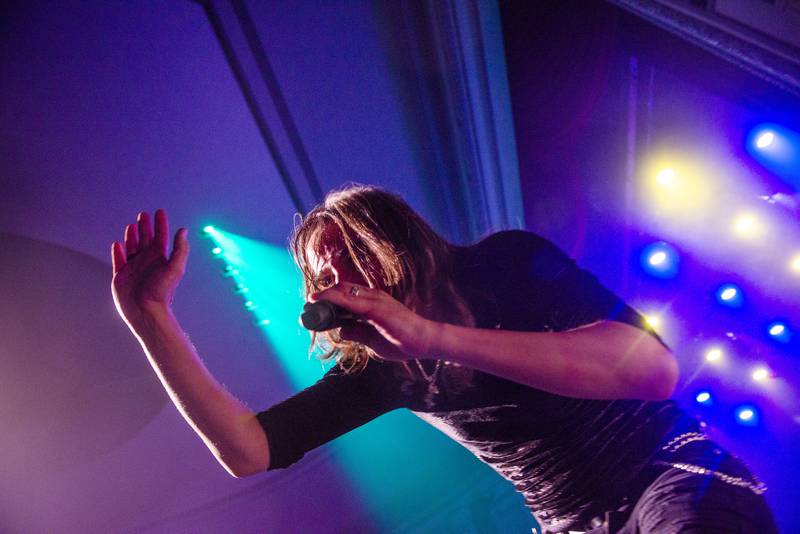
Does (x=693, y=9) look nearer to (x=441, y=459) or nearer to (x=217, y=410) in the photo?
(x=217, y=410)

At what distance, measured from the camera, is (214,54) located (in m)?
2.12

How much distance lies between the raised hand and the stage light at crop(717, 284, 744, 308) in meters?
2.54

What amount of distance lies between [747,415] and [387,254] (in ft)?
8.78

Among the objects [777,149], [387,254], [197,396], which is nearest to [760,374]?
[777,149]

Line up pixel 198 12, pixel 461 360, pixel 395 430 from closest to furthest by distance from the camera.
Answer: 1. pixel 461 360
2. pixel 198 12
3. pixel 395 430

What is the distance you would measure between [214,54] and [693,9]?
1862 millimetres

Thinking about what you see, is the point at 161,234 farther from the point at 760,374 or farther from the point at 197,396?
the point at 760,374

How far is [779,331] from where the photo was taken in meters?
2.40

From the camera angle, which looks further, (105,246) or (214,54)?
(105,246)

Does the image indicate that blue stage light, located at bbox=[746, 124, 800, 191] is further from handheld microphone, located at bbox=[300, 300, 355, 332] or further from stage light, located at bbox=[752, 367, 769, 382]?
handheld microphone, located at bbox=[300, 300, 355, 332]

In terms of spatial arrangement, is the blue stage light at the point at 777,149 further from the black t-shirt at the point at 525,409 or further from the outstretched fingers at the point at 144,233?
the outstretched fingers at the point at 144,233

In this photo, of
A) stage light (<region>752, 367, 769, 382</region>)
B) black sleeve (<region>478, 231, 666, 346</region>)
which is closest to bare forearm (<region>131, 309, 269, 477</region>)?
black sleeve (<region>478, 231, 666, 346</region>)

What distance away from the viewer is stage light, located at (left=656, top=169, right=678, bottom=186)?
2.23 m

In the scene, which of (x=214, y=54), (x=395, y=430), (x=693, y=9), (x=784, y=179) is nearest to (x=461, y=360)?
(x=693, y=9)
